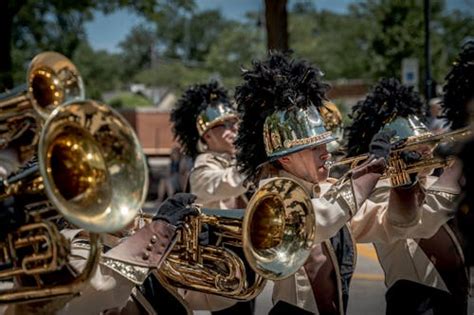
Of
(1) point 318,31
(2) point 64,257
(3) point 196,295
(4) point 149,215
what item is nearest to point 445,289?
(3) point 196,295

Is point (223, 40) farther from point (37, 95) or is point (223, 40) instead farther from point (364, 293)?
point (37, 95)

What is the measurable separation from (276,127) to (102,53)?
6677cm

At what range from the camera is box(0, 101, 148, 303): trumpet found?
238cm

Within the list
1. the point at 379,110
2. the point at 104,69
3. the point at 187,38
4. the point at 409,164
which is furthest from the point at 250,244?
the point at 187,38

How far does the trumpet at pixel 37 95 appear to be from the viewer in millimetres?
2520

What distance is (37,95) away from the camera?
2613 millimetres

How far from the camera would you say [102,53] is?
68.6 m

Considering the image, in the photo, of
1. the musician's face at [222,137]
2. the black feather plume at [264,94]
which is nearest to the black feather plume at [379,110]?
the black feather plume at [264,94]

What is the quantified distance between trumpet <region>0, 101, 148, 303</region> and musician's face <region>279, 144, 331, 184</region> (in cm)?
104

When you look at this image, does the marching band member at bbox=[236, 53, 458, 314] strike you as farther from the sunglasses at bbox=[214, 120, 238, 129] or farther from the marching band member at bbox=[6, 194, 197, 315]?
the sunglasses at bbox=[214, 120, 238, 129]

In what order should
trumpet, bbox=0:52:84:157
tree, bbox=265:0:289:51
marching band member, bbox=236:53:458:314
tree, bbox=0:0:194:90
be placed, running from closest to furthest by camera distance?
trumpet, bbox=0:52:84:157 → marching band member, bbox=236:53:458:314 → tree, bbox=265:0:289:51 → tree, bbox=0:0:194:90

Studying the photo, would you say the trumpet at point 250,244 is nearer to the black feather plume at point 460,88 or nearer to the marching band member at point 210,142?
the marching band member at point 210,142

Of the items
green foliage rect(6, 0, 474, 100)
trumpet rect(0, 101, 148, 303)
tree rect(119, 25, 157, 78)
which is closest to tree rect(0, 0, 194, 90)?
green foliage rect(6, 0, 474, 100)

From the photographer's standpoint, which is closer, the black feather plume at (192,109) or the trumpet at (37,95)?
the trumpet at (37,95)
